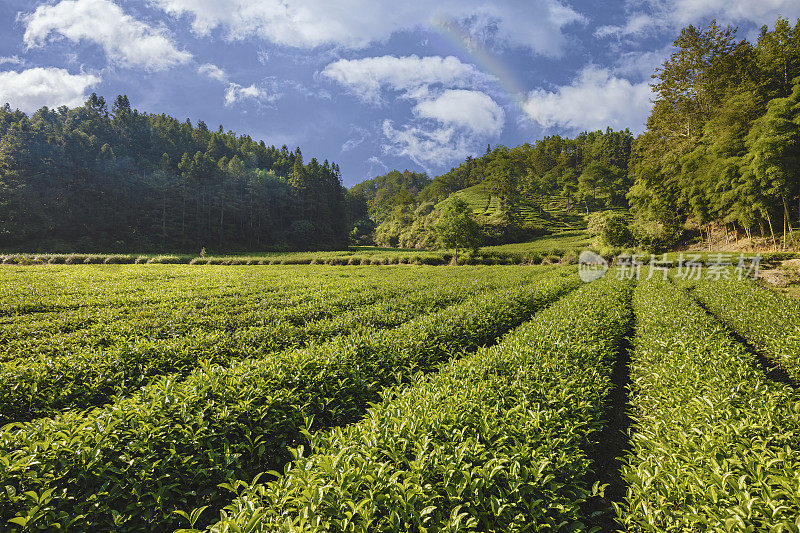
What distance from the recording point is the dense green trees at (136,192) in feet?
168

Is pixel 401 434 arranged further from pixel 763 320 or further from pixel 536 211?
pixel 536 211

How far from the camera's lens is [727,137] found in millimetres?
31078

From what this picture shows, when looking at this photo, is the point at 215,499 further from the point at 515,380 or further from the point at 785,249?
the point at 785,249

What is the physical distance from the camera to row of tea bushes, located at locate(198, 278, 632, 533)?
238 cm

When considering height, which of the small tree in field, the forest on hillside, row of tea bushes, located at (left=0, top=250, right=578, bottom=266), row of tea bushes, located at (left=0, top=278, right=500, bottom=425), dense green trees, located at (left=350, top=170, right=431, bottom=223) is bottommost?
row of tea bushes, located at (left=0, top=278, right=500, bottom=425)

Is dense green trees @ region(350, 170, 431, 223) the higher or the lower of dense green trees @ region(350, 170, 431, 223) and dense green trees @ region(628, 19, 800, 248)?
the higher

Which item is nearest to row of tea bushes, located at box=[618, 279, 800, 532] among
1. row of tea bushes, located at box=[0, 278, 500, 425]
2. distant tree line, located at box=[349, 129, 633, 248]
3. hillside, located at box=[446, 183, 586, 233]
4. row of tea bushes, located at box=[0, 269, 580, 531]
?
row of tea bushes, located at box=[0, 269, 580, 531]

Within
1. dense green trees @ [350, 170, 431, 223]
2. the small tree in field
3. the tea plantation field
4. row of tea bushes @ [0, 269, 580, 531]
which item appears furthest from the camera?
dense green trees @ [350, 170, 431, 223]

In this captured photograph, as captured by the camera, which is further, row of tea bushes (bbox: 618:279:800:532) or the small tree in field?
the small tree in field

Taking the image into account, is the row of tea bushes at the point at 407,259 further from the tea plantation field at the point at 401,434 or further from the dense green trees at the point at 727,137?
the tea plantation field at the point at 401,434

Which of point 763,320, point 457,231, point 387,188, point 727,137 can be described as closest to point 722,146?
point 727,137

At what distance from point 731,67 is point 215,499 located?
6060 cm

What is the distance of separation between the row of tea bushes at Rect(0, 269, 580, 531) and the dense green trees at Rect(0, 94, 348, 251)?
66.2 m

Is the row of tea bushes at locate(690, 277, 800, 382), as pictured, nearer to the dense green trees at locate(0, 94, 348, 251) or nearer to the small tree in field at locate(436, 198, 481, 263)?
the small tree in field at locate(436, 198, 481, 263)
